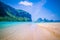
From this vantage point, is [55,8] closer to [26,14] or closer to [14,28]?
[26,14]

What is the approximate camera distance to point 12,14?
4.12 ft

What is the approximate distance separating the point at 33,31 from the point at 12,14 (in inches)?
13.8

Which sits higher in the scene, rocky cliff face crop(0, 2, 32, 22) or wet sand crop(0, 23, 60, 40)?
rocky cliff face crop(0, 2, 32, 22)

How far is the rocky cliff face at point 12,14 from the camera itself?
4.10ft

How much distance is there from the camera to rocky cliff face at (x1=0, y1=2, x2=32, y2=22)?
1.25 metres

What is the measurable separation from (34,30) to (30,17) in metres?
0.18

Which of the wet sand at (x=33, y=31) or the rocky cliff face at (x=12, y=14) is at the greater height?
the rocky cliff face at (x=12, y=14)

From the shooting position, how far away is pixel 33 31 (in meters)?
1.25

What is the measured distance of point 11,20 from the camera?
1.25m

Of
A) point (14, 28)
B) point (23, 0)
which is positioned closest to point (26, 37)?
point (14, 28)

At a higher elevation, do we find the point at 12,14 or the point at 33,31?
the point at 12,14

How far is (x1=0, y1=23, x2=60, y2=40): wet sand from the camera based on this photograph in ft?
4.08

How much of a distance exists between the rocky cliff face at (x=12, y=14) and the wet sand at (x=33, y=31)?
0.08 metres

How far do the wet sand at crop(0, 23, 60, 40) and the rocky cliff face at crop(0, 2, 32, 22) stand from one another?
78 millimetres
